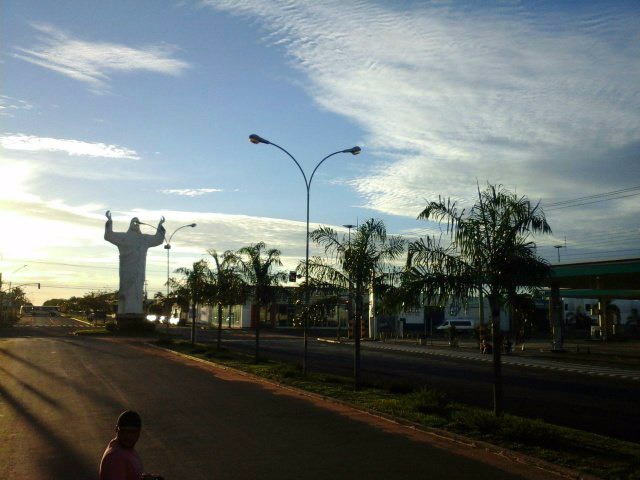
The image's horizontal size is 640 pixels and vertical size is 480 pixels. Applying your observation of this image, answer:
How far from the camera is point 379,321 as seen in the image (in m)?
70.2

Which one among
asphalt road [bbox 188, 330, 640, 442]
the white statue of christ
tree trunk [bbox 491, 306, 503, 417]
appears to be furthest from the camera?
the white statue of christ

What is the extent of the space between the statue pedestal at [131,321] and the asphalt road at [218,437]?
38842mm

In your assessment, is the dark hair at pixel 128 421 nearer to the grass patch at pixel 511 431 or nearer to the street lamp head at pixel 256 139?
the grass patch at pixel 511 431

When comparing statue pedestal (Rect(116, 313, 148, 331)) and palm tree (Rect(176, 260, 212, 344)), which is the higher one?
palm tree (Rect(176, 260, 212, 344))

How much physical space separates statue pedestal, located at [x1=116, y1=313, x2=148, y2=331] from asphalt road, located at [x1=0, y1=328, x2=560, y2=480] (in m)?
38.8

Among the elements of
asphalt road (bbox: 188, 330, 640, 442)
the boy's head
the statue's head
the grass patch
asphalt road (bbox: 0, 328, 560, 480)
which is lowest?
asphalt road (bbox: 188, 330, 640, 442)

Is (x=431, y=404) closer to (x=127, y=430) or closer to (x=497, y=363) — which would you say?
(x=497, y=363)

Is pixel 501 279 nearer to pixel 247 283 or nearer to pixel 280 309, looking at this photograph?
pixel 247 283

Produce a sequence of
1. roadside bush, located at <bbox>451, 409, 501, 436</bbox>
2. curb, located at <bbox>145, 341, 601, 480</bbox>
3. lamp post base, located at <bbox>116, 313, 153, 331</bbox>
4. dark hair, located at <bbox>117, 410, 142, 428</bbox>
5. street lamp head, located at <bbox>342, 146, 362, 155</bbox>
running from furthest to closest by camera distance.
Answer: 1. lamp post base, located at <bbox>116, 313, 153, 331</bbox>
2. street lamp head, located at <bbox>342, 146, 362, 155</bbox>
3. roadside bush, located at <bbox>451, 409, 501, 436</bbox>
4. curb, located at <bbox>145, 341, 601, 480</bbox>
5. dark hair, located at <bbox>117, 410, 142, 428</bbox>

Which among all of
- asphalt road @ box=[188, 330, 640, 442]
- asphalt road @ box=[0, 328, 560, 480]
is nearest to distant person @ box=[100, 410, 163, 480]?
asphalt road @ box=[0, 328, 560, 480]

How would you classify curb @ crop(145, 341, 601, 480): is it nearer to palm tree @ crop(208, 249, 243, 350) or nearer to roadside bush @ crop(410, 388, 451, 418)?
roadside bush @ crop(410, 388, 451, 418)

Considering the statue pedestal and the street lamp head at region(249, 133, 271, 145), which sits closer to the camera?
the street lamp head at region(249, 133, 271, 145)

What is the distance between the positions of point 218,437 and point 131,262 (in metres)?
52.4

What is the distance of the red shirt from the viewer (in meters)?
4.34
